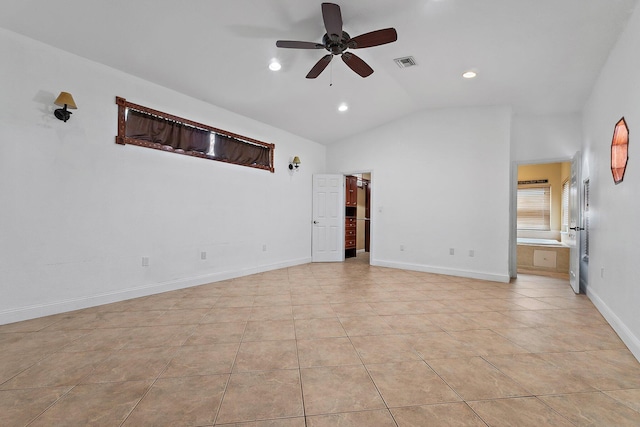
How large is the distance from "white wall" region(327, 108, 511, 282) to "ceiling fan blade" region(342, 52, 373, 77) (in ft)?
9.01

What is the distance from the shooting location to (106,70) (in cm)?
341

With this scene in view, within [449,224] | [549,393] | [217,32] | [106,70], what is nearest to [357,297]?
[549,393]

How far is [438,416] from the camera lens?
154cm

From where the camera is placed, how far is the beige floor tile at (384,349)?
85.4 inches

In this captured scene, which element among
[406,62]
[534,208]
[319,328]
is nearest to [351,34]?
[406,62]

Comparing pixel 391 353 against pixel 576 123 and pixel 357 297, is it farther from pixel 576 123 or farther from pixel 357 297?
pixel 576 123

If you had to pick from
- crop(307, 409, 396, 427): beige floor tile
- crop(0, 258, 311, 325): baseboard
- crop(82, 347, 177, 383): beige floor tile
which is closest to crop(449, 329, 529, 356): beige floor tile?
crop(307, 409, 396, 427): beige floor tile

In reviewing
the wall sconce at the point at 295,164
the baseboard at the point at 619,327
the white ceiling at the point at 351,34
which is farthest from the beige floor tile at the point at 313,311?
the wall sconce at the point at 295,164

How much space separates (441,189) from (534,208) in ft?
10.8

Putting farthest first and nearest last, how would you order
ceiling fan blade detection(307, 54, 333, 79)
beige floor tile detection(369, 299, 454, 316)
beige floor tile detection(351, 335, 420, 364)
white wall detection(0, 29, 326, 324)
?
beige floor tile detection(369, 299, 454, 316), ceiling fan blade detection(307, 54, 333, 79), white wall detection(0, 29, 326, 324), beige floor tile detection(351, 335, 420, 364)

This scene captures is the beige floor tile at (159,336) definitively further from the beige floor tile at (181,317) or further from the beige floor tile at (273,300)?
the beige floor tile at (273,300)

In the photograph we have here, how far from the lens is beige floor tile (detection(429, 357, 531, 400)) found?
1746 mm

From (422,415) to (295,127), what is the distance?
5214 mm

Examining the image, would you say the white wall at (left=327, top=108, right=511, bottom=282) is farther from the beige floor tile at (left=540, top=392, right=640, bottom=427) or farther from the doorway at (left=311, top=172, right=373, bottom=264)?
the beige floor tile at (left=540, top=392, right=640, bottom=427)
